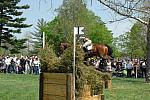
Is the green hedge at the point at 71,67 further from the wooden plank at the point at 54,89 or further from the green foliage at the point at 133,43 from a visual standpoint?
the green foliage at the point at 133,43

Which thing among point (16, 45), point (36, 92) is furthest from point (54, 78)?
point (16, 45)

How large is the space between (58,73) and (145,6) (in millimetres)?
16496

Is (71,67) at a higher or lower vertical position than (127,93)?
higher

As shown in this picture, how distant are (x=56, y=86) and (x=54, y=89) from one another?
85 millimetres

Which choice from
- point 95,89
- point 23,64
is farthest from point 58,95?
point 23,64

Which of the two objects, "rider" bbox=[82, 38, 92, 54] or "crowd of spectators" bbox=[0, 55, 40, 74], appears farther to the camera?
"crowd of spectators" bbox=[0, 55, 40, 74]

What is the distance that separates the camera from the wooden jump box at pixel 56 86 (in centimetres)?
958

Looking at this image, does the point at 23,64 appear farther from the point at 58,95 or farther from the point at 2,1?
the point at 58,95

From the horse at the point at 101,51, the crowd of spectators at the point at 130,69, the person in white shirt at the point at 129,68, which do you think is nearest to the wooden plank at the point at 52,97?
the horse at the point at 101,51

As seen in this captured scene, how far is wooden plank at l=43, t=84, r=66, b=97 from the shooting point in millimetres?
9688

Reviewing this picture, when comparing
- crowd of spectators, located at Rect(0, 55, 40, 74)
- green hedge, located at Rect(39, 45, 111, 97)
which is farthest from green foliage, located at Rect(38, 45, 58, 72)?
crowd of spectators, located at Rect(0, 55, 40, 74)

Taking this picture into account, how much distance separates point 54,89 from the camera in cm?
982

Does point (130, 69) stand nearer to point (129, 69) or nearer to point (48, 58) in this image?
point (129, 69)

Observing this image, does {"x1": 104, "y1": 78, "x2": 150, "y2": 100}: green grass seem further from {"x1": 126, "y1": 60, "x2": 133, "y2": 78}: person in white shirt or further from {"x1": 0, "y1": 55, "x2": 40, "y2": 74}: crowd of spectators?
{"x1": 0, "y1": 55, "x2": 40, "y2": 74}: crowd of spectators
